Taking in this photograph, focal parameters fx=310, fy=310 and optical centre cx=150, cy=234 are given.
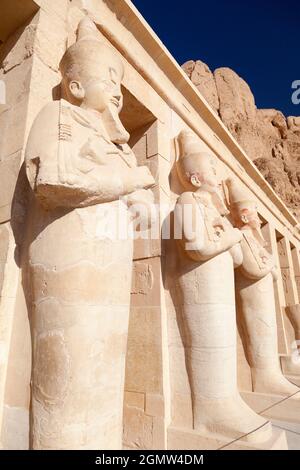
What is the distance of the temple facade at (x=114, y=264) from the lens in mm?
1490

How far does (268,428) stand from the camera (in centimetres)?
214

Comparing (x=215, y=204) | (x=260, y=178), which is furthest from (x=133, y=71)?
(x=260, y=178)

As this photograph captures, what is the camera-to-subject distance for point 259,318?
3.43m

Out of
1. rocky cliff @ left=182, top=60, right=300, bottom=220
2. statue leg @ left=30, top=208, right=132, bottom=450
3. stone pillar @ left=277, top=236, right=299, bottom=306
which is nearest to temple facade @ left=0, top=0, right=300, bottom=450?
statue leg @ left=30, top=208, right=132, bottom=450

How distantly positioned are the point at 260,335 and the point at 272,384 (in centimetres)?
49

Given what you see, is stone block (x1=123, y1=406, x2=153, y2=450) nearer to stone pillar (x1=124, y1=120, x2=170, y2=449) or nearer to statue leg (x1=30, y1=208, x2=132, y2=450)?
stone pillar (x1=124, y1=120, x2=170, y2=449)

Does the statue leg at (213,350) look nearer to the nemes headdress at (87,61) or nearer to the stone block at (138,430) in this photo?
the stone block at (138,430)

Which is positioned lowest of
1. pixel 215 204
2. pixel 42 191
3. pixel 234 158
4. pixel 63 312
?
pixel 63 312

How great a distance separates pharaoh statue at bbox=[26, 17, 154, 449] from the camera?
142 centimetres

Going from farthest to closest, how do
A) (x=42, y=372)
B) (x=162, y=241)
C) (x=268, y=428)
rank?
(x=162, y=241), (x=268, y=428), (x=42, y=372)

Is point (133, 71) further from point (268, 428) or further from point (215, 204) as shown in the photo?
point (268, 428)

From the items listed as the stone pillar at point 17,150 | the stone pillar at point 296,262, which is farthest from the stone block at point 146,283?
the stone pillar at point 296,262

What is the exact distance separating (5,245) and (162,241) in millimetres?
1393

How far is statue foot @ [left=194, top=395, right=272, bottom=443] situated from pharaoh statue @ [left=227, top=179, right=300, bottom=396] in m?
1.13
